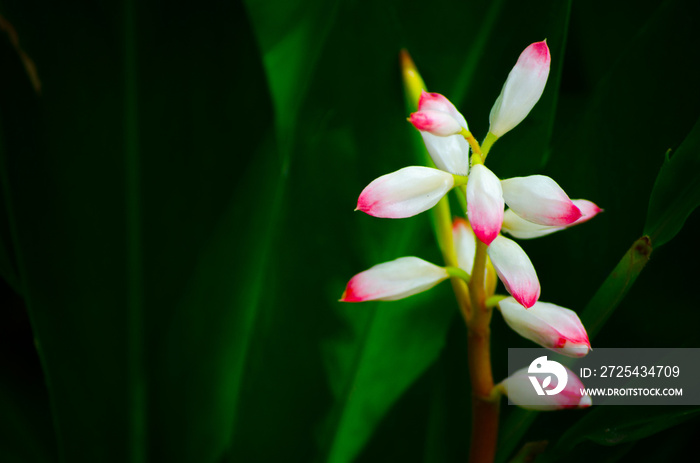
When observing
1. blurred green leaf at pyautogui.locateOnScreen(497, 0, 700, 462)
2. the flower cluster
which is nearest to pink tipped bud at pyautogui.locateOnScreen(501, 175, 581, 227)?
the flower cluster

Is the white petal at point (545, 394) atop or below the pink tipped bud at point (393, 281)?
below

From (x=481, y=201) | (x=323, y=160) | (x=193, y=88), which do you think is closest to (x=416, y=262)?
(x=481, y=201)

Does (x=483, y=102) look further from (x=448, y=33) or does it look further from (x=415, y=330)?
(x=415, y=330)

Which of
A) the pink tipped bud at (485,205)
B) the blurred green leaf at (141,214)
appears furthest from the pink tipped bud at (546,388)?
the blurred green leaf at (141,214)

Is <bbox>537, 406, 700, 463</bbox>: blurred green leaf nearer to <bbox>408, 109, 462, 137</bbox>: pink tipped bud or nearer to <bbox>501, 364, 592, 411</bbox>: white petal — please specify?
<bbox>501, 364, 592, 411</bbox>: white petal

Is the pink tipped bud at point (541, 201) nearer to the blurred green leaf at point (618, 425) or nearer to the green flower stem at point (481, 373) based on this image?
the green flower stem at point (481, 373)
